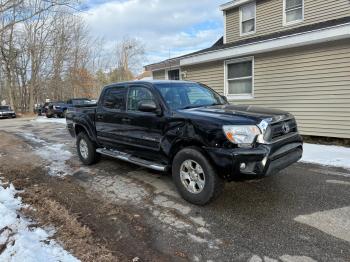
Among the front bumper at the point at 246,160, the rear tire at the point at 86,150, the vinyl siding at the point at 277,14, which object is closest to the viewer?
the front bumper at the point at 246,160

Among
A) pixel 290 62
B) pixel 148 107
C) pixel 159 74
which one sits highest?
pixel 159 74

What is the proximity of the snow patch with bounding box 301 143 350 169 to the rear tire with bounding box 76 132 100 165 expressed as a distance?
15.6 feet

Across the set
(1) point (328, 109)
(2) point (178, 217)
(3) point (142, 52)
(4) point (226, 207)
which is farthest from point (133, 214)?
(3) point (142, 52)

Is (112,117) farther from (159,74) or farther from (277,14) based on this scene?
(159,74)

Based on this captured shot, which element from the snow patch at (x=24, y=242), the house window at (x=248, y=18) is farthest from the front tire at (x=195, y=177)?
the house window at (x=248, y=18)

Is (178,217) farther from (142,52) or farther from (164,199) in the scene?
(142,52)

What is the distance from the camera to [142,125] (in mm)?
5047

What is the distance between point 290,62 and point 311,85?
1.03 m

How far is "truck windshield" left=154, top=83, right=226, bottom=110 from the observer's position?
192 inches

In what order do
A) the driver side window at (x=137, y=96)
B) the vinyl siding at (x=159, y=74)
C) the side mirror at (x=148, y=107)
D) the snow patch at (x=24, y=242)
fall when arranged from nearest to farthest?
the snow patch at (x=24, y=242)
the side mirror at (x=148, y=107)
the driver side window at (x=137, y=96)
the vinyl siding at (x=159, y=74)

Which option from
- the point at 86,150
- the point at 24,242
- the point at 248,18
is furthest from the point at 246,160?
the point at 248,18

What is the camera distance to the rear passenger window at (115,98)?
569 cm

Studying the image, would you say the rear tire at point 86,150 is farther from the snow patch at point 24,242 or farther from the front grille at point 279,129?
the front grille at point 279,129

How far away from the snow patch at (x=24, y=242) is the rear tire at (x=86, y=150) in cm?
264
